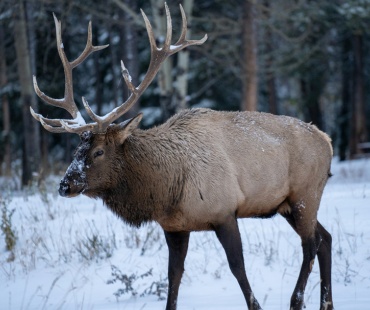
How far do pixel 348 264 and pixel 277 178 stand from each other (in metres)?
1.46

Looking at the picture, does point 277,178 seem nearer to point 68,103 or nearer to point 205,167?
point 205,167

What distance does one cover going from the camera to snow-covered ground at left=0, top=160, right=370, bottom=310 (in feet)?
22.0

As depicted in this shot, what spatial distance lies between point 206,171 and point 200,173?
0.19 ft

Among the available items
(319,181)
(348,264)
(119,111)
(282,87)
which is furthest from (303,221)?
(282,87)

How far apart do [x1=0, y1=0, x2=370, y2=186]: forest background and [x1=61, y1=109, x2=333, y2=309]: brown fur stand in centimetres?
672

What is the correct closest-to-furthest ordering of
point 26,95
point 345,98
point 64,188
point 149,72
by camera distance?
point 64,188
point 149,72
point 26,95
point 345,98

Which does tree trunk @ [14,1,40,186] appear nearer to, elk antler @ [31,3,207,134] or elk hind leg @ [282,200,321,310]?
elk antler @ [31,3,207,134]

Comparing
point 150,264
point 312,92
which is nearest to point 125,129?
point 150,264

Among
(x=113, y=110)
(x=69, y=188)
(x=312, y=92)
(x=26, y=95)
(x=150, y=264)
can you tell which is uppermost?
(x=113, y=110)

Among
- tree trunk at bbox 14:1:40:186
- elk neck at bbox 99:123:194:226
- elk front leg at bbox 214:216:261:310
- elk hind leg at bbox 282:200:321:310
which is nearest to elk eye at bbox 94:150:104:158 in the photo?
elk neck at bbox 99:123:194:226

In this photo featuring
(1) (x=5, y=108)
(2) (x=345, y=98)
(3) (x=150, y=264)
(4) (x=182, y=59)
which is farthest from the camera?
(2) (x=345, y=98)

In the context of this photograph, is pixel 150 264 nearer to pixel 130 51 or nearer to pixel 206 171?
pixel 206 171

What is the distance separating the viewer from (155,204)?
5.93 metres

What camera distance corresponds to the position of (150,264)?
24.9ft
